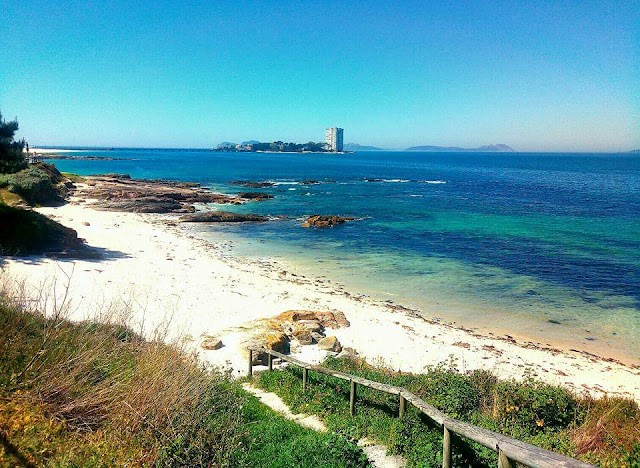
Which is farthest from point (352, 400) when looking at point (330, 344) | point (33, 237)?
point (33, 237)

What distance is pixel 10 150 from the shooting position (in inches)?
787

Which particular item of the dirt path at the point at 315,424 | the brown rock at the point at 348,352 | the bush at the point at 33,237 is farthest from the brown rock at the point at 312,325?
the bush at the point at 33,237

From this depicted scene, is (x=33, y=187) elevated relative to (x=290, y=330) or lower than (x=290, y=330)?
elevated

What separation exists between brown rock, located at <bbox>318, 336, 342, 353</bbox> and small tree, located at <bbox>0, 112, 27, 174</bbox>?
17.5m

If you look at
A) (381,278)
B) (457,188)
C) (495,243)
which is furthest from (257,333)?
(457,188)

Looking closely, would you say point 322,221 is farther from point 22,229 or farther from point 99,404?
point 99,404

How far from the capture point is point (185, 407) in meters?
5.70

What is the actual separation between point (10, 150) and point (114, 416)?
20.1 metres

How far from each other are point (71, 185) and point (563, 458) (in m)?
58.0

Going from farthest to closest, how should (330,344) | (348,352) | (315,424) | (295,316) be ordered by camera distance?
1. (295,316)
2. (330,344)
3. (348,352)
4. (315,424)

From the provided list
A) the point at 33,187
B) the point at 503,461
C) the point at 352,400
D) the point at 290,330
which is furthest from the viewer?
the point at 33,187

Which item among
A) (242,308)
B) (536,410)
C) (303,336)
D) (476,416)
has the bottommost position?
(242,308)

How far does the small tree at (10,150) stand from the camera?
19859mm

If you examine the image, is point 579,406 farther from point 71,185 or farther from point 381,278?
point 71,185
